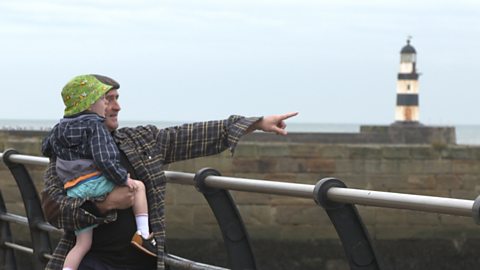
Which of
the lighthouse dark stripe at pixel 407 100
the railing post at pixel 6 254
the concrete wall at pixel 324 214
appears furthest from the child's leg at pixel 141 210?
the lighthouse dark stripe at pixel 407 100

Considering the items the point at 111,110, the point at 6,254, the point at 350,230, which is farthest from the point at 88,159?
the point at 6,254

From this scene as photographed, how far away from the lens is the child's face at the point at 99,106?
361 centimetres

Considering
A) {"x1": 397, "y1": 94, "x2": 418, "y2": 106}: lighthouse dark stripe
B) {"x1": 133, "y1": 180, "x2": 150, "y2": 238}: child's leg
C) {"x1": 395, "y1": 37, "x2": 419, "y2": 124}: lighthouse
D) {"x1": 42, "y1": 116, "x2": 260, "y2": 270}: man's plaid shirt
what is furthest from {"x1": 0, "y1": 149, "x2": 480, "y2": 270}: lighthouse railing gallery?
{"x1": 397, "y1": 94, "x2": 418, "y2": 106}: lighthouse dark stripe

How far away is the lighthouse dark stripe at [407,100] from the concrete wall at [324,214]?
61.7 feet

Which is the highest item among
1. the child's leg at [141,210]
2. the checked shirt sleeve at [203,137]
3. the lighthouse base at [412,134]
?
the checked shirt sleeve at [203,137]

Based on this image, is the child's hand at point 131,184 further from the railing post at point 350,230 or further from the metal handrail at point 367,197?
the railing post at point 350,230

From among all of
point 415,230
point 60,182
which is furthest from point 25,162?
point 415,230

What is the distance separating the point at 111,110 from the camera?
367 cm

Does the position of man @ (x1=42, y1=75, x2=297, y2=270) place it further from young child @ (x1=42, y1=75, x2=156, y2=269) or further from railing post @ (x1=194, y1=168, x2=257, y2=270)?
railing post @ (x1=194, y1=168, x2=257, y2=270)

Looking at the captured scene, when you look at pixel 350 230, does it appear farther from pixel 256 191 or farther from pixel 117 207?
pixel 117 207

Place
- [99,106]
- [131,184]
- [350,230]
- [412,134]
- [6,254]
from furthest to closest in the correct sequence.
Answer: [412,134]
[6,254]
[99,106]
[131,184]
[350,230]

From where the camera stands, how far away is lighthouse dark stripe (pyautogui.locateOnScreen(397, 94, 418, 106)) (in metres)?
35.5

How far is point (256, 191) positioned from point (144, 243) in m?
0.39

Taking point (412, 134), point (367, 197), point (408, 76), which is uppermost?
point (367, 197)
